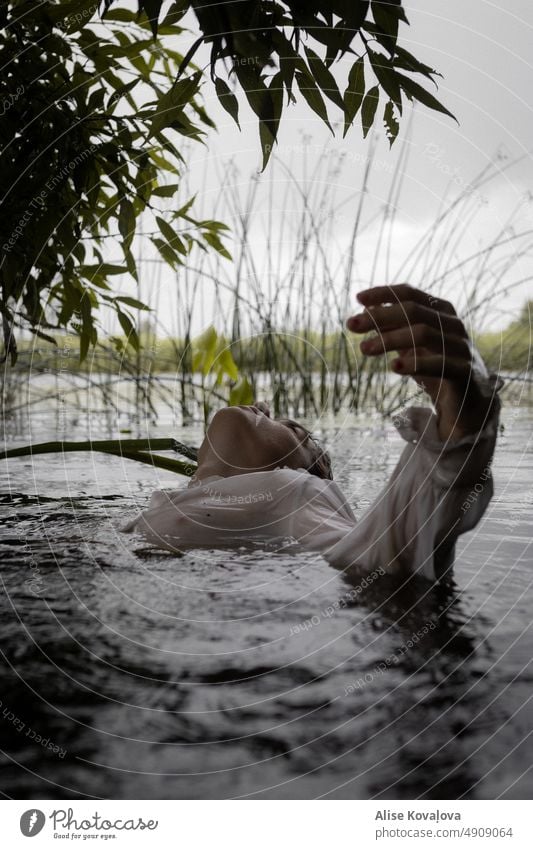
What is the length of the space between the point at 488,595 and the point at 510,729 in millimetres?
328

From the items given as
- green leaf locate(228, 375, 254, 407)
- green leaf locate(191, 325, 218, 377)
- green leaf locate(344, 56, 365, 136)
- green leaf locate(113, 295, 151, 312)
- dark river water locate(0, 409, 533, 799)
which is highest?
green leaf locate(344, 56, 365, 136)

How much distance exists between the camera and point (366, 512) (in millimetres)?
907

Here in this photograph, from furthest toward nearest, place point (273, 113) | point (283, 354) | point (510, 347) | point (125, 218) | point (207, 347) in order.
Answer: point (510, 347)
point (283, 354)
point (207, 347)
point (125, 218)
point (273, 113)

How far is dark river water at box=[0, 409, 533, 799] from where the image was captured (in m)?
0.53

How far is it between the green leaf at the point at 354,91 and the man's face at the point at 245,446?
63cm

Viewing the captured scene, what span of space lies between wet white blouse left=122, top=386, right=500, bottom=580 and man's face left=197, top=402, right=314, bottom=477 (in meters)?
0.04

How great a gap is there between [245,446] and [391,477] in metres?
0.53

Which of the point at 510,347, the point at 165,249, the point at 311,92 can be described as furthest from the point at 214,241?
the point at 510,347

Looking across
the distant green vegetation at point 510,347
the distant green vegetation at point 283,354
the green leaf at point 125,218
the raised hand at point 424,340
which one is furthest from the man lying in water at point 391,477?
the distant green vegetation at point 510,347

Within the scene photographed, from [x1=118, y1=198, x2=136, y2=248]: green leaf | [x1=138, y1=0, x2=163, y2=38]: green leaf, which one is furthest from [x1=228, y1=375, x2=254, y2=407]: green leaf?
A: [x1=138, y1=0, x2=163, y2=38]: green leaf

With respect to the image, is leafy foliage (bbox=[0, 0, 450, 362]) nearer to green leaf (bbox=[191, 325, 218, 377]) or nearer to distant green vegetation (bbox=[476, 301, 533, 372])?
green leaf (bbox=[191, 325, 218, 377])

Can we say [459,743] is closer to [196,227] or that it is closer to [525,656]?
[525,656]

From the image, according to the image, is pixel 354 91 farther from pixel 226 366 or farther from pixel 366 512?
pixel 226 366

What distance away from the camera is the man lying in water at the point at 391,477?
67cm
